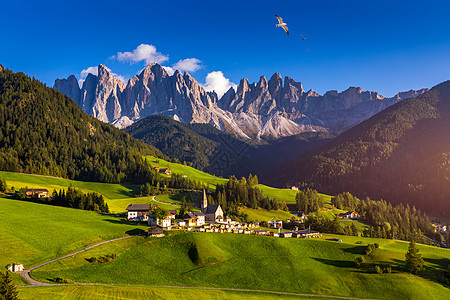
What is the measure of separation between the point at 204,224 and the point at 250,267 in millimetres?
40951

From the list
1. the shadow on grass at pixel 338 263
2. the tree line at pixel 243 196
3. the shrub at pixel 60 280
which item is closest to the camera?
the shrub at pixel 60 280

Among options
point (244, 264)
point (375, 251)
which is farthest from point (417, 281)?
point (244, 264)

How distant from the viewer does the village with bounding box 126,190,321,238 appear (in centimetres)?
9988

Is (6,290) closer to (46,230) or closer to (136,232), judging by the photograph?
(46,230)

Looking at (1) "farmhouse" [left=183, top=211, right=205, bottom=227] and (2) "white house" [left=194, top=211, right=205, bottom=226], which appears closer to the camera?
(1) "farmhouse" [left=183, top=211, right=205, bottom=227]

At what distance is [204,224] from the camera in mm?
113375

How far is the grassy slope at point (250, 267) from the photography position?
65812 mm

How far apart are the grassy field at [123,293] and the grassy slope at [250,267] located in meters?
4.57

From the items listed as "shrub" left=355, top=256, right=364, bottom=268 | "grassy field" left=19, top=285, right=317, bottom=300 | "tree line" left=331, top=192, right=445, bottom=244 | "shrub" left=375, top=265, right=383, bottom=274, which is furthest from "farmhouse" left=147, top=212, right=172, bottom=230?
"tree line" left=331, top=192, right=445, bottom=244

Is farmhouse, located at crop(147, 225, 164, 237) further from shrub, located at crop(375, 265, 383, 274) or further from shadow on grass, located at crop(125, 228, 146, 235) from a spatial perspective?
shrub, located at crop(375, 265, 383, 274)

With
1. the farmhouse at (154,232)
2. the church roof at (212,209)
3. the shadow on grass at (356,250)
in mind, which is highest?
the church roof at (212,209)

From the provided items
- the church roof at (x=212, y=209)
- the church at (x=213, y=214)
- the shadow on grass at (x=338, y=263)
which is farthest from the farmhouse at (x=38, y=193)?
the shadow on grass at (x=338, y=263)

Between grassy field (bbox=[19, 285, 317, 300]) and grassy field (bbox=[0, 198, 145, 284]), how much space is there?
57.7 ft

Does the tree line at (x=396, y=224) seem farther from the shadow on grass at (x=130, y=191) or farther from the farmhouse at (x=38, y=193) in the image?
the farmhouse at (x=38, y=193)
